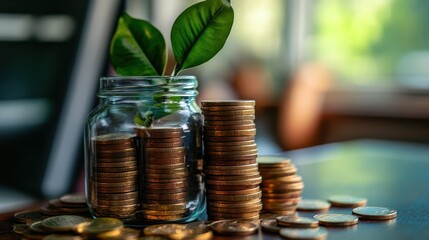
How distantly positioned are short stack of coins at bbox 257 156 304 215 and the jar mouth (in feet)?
0.77

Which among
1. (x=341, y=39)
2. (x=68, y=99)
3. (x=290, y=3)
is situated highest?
(x=290, y=3)

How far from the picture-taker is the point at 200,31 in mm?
1106

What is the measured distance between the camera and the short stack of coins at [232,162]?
1.06 m

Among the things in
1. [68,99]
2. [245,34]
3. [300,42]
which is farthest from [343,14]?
[68,99]

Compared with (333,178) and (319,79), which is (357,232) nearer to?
(333,178)

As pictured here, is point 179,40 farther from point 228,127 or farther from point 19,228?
point 19,228

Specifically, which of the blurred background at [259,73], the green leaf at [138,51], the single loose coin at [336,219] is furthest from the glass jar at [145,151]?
the blurred background at [259,73]

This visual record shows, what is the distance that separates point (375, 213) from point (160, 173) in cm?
40

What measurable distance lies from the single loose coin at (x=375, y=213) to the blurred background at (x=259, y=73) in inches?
79.4

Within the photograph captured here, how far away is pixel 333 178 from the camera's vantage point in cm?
170

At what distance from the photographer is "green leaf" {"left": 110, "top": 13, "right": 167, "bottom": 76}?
3.79 ft

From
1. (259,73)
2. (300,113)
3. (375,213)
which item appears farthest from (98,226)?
(259,73)

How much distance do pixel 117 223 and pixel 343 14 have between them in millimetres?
4120

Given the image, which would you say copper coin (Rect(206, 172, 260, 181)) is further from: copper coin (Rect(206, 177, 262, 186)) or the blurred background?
the blurred background
